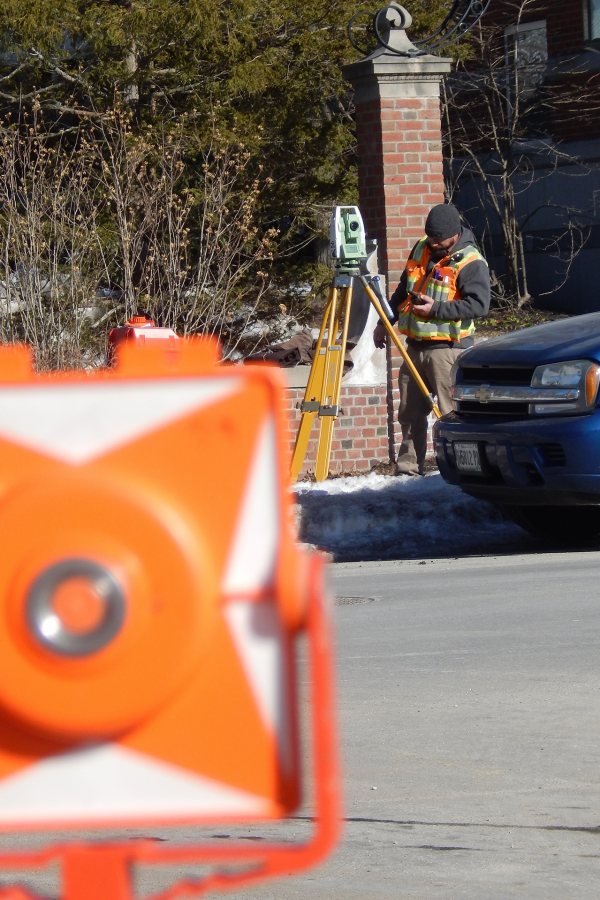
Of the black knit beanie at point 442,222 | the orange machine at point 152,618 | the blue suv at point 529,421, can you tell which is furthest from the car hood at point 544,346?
the orange machine at point 152,618

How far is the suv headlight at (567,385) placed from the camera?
866cm

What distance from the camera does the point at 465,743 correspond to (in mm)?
5242

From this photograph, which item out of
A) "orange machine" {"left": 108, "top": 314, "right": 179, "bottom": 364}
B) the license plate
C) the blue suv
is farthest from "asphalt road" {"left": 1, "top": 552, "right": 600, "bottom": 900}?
"orange machine" {"left": 108, "top": 314, "right": 179, "bottom": 364}

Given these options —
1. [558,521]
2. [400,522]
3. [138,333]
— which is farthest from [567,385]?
[138,333]

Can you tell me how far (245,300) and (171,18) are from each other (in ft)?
10.8

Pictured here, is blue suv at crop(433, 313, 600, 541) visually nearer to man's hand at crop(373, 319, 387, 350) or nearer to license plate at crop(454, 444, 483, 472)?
license plate at crop(454, 444, 483, 472)

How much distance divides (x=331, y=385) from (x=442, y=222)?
1.60 meters

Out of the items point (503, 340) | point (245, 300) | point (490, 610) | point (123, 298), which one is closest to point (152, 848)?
point (490, 610)

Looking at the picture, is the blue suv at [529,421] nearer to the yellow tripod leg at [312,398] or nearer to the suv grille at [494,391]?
the suv grille at [494,391]

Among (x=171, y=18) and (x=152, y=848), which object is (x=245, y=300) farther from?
(x=152, y=848)

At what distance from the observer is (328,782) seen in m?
1.85

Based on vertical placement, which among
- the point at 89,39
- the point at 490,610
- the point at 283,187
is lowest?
the point at 490,610

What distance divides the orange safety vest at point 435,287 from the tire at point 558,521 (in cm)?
Answer: 162

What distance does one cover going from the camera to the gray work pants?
1094cm
